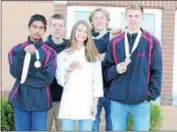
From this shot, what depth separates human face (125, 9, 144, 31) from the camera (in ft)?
16.1

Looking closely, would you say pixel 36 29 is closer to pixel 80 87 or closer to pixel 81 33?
pixel 81 33

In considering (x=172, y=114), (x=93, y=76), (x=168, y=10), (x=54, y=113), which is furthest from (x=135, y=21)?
(x=168, y=10)

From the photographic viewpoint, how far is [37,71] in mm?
5039

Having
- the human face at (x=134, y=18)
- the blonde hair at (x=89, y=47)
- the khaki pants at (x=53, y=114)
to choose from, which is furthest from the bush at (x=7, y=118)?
the human face at (x=134, y=18)

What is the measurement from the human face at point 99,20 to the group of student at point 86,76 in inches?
16.2

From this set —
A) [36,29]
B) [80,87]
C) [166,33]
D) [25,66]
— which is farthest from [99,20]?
[166,33]

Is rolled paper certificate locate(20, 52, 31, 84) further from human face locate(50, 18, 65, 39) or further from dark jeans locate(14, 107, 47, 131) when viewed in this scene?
human face locate(50, 18, 65, 39)

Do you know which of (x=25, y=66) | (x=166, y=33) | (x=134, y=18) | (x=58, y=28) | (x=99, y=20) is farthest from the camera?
(x=166, y=33)

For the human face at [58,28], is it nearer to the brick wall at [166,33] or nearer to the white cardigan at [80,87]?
the white cardigan at [80,87]

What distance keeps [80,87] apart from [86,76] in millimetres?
134

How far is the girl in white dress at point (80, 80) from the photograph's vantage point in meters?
5.02

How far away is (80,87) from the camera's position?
5.04 metres

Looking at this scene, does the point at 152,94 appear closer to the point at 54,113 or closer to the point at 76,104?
the point at 76,104

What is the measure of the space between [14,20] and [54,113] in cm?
494
